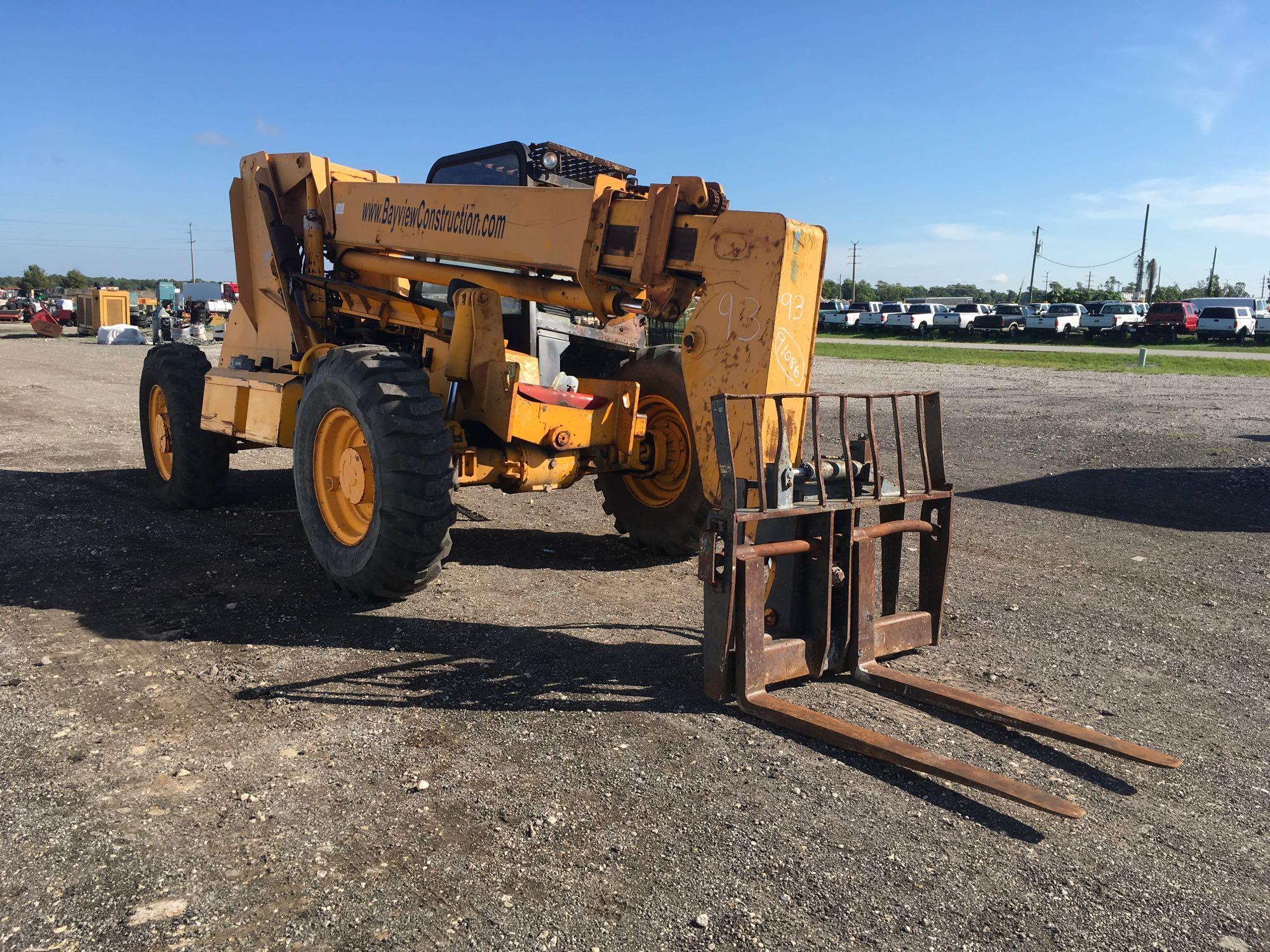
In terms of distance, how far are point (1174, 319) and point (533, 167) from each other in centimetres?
4498

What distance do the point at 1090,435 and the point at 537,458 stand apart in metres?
10.5

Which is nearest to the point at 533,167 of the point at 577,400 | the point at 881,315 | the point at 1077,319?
the point at 577,400

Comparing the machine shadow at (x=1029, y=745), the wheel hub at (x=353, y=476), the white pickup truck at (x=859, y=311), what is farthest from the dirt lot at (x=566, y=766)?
the white pickup truck at (x=859, y=311)

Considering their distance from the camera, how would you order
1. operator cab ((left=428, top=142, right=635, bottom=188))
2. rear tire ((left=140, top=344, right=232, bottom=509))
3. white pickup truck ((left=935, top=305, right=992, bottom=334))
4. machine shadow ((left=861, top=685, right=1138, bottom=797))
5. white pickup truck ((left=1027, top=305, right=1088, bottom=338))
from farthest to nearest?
white pickup truck ((left=935, top=305, right=992, bottom=334)) → white pickup truck ((left=1027, top=305, right=1088, bottom=338)) → rear tire ((left=140, top=344, right=232, bottom=509)) → operator cab ((left=428, top=142, right=635, bottom=188)) → machine shadow ((left=861, top=685, right=1138, bottom=797))

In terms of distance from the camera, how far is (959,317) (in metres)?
52.2

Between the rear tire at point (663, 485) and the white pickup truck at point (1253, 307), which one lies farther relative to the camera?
the white pickup truck at point (1253, 307)

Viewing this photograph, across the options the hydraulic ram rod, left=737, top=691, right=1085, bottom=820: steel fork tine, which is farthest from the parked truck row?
left=737, top=691, right=1085, bottom=820: steel fork tine

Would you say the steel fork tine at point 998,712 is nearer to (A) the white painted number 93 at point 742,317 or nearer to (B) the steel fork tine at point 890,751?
(B) the steel fork tine at point 890,751

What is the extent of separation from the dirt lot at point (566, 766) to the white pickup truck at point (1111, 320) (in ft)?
142

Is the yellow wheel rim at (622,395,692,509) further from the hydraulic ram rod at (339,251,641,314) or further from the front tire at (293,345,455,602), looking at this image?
the front tire at (293,345,455,602)

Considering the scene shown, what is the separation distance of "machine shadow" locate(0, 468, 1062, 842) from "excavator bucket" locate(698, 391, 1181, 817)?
190mm

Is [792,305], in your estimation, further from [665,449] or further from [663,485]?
[663,485]

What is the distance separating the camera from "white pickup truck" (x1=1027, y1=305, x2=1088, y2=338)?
1838 inches

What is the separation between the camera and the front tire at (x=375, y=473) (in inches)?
211
